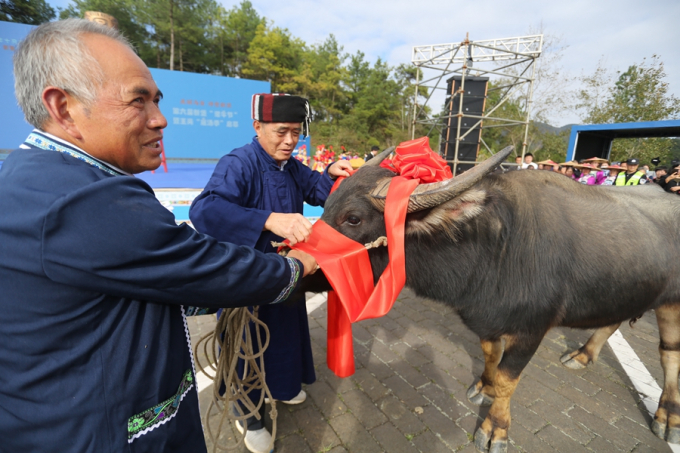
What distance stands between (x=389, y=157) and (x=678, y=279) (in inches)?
104

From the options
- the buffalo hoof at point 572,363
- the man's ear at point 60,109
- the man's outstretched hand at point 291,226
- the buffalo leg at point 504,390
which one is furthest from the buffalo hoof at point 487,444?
the man's ear at point 60,109

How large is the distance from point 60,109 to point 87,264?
0.54 meters

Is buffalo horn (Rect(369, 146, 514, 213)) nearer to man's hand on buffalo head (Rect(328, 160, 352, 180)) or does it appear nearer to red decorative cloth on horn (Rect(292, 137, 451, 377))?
red decorative cloth on horn (Rect(292, 137, 451, 377))

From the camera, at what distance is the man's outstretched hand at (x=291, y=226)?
69.4 inches

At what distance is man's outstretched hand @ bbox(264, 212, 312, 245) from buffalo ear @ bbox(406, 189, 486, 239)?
0.69m

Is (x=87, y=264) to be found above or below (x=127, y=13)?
below

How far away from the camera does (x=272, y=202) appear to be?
238 cm

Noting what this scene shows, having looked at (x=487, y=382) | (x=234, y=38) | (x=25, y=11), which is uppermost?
(x=234, y=38)

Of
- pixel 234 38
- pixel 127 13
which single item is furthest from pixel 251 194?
pixel 234 38

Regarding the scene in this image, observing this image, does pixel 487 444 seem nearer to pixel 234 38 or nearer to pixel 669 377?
pixel 669 377

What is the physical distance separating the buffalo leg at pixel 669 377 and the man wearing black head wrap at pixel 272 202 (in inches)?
120

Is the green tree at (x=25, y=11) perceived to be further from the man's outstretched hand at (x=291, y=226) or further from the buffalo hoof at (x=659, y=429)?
the buffalo hoof at (x=659, y=429)

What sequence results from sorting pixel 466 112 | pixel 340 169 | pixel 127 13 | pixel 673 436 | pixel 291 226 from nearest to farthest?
pixel 291 226, pixel 673 436, pixel 340 169, pixel 466 112, pixel 127 13

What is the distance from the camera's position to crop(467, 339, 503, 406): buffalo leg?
304cm
